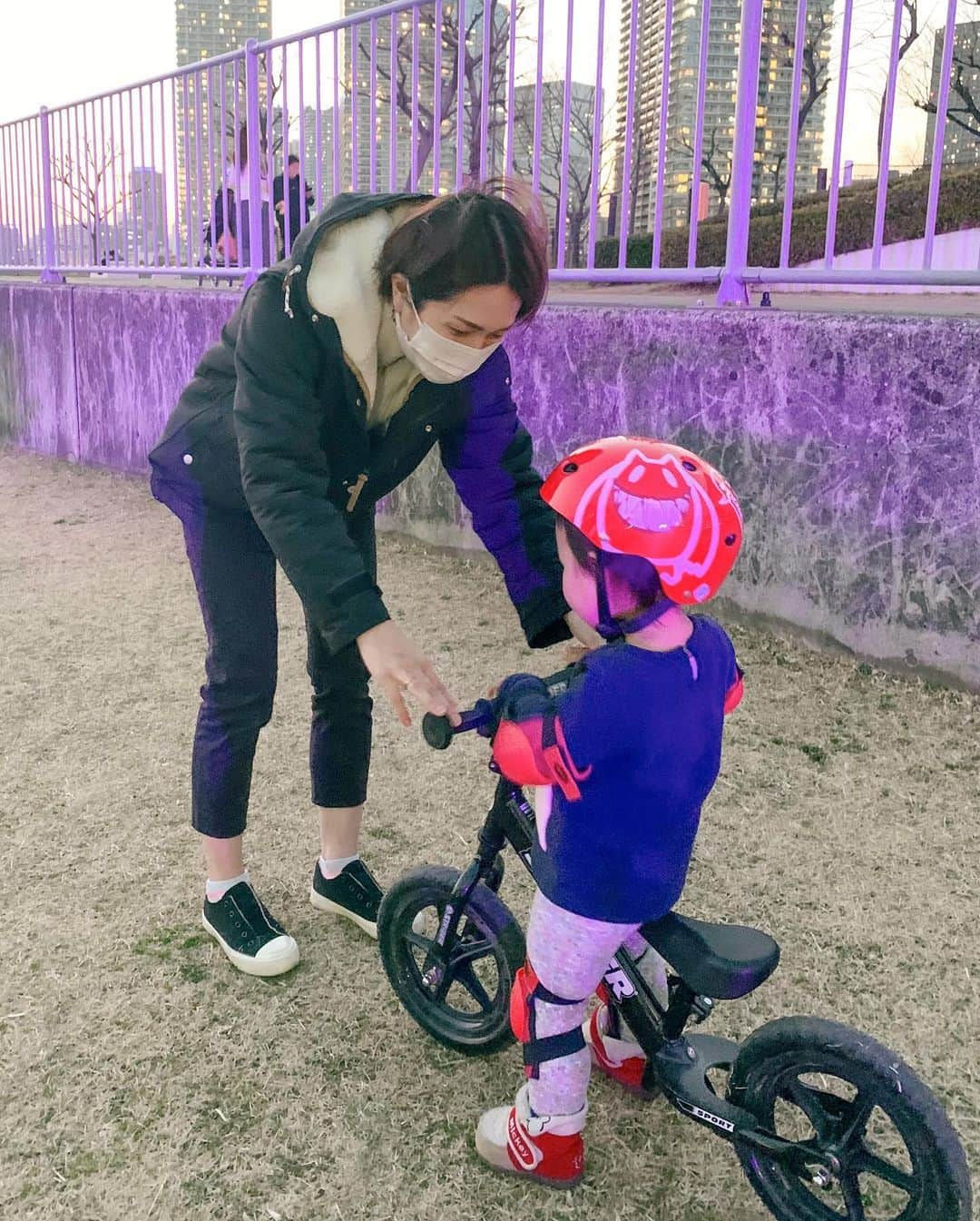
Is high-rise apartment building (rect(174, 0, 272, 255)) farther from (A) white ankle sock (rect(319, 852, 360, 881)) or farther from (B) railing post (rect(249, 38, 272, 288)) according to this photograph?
(A) white ankle sock (rect(319, 852, 360, 881))

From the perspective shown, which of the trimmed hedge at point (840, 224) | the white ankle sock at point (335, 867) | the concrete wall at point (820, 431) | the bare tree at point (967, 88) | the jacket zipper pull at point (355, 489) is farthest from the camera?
the bare tree at point (967, 88)

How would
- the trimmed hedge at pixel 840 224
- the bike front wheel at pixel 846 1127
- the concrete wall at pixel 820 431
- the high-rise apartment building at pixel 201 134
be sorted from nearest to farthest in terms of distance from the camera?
the bike front wheel at pixel 846 1127 → the concrete wall at pixel 820 431 → the trimmed hedge at pixel 840 224 → the high-rise apartment building at pixel 201 134

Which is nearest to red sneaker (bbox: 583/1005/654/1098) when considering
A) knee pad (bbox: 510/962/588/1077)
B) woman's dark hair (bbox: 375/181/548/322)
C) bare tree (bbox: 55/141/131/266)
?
knee pad (bbox: 510/962/588/1077)

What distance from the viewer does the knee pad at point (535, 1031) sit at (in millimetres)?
1703

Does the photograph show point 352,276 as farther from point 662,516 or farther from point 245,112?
point 245,112

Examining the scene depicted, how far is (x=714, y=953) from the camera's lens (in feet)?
5.18

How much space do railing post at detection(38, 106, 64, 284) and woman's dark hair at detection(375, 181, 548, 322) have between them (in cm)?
809

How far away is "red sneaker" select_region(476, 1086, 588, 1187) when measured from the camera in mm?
1741

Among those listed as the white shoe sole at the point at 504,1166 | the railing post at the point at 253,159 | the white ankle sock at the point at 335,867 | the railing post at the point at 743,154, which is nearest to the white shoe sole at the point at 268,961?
the white ankle sock at the point at 335,867

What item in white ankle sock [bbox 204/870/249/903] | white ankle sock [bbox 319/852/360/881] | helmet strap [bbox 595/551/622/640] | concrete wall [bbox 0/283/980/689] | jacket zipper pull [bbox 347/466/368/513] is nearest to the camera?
helmet strap [bbox 595/551/622/640]

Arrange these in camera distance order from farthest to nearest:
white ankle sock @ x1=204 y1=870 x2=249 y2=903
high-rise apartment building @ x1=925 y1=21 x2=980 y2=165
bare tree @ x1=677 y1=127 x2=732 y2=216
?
high-rise apartment building @ x1=925 y1=21 x2=980 y2=165
bare tree @ x1=677 y1=127 x2=732 y2=216
white ankle sock @ x1=204 y1=870 x2=249 y2=903

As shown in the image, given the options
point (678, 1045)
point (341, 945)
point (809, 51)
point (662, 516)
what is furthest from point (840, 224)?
point (678, 1045)

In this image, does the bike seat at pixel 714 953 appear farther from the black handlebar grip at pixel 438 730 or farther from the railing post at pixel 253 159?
the railing post at pixel 253 159

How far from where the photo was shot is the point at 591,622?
5.36ft
